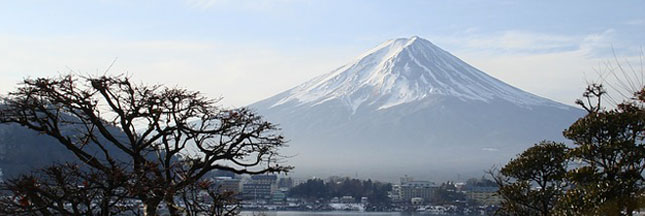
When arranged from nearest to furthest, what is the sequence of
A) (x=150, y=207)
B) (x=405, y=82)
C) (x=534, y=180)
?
(x=150, y=207) < (x=534, y=180) < (x=405, y=82)

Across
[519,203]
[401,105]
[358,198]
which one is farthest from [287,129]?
[519,203]

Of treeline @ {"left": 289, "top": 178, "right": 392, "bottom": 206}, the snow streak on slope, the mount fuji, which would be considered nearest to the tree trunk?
treeline @ {"left": 289, "top": 178, "right": 392, "bottom": 206}

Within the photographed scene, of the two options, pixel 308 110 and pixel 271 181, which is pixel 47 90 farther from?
pixel 308 110

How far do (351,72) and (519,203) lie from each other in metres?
133

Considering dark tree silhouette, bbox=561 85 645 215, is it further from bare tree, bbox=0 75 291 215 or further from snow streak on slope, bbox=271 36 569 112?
snow streak on slope, bbox=271 36 569 112

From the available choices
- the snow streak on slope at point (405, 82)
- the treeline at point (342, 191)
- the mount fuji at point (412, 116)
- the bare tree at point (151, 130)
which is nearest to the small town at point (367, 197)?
the treeline at point (342, 191)

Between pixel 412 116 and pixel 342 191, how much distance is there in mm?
77630

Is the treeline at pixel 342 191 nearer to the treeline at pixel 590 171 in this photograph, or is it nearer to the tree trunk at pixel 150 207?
the treeline at pixel 590 171

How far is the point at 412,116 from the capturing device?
128125 millimetres

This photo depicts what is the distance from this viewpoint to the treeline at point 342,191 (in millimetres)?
49000

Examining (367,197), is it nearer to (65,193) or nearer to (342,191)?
(342,191)

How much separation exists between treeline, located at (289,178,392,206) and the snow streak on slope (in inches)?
2993

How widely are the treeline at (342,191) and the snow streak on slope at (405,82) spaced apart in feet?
249

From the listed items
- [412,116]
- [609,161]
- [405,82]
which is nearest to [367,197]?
[609,161]
